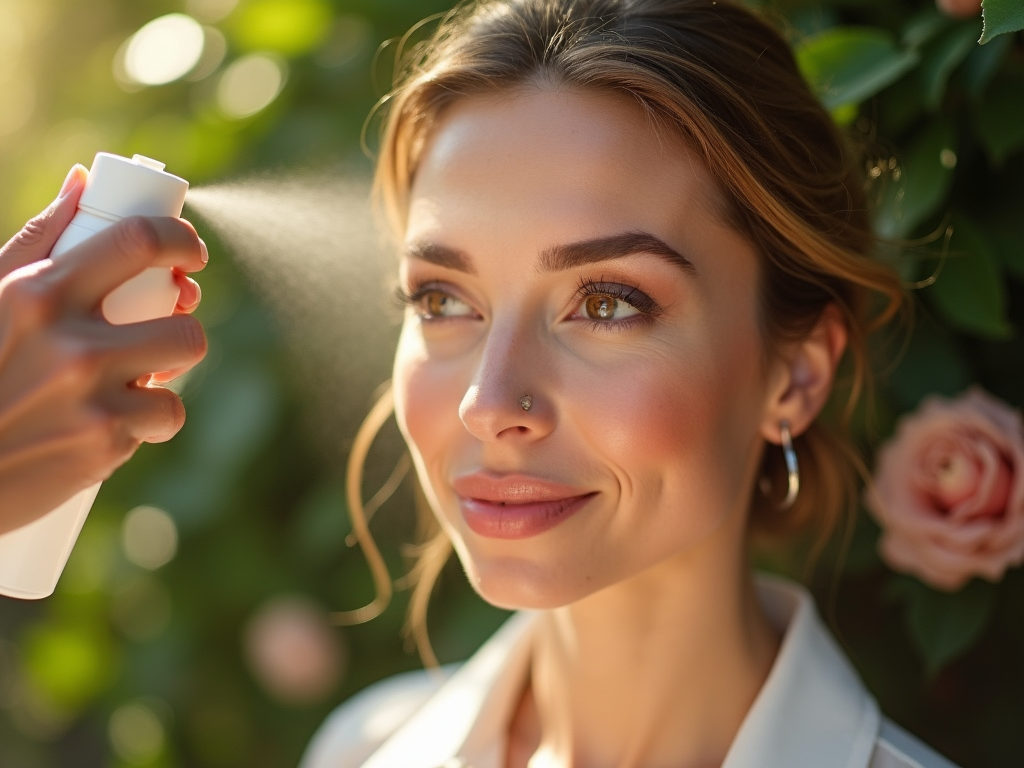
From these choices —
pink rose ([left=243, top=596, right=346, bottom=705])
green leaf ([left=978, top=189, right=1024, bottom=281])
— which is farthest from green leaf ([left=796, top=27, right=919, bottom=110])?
pink rose ([left=243, top=596, right=346, bottom=705])

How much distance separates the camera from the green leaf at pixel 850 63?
150cm

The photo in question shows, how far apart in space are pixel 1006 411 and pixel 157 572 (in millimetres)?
1778

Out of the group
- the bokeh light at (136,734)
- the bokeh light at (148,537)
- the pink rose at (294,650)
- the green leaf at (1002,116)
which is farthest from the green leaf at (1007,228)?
the bokeh light at (136,734)

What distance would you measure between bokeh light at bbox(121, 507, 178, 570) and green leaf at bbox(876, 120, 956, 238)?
1.64m

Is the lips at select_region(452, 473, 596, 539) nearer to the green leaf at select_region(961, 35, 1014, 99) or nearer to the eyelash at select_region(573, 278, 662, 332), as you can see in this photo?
the eyelash at select_region(573, 278, 662, 332)

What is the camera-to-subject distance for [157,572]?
7.87ft

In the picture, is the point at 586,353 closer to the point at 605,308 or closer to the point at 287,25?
the point at 605,308

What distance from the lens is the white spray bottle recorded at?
104cm

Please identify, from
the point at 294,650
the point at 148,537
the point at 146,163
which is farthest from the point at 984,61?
the point at 148,537

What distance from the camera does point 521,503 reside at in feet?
4.33

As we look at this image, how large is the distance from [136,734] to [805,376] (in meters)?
1.84

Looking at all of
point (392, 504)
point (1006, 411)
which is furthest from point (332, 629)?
point (1006, 411)

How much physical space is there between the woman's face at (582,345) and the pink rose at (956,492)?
390mm

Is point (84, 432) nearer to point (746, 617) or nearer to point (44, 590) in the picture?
point (44, 590)
